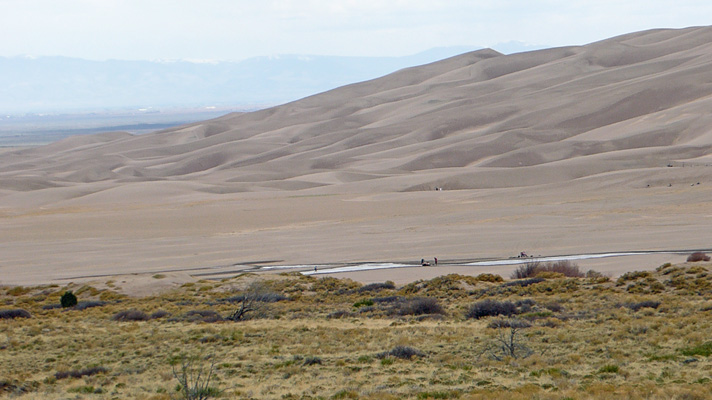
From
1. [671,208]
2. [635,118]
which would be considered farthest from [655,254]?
[635,118]

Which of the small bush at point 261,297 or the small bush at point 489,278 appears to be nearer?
the small bush at point 261,297

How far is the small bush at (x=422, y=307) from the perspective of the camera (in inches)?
727

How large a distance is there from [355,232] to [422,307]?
1886 centimetres

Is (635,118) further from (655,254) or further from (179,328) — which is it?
(179,328)

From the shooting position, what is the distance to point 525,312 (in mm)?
17438

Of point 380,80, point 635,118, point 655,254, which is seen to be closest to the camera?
point 655,254

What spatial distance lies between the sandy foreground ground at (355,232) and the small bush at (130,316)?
5458mm

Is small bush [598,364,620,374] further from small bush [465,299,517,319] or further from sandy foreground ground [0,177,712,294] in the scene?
sandy foreground ground [0,177,712,294]

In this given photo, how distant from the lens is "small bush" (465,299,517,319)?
17453mm

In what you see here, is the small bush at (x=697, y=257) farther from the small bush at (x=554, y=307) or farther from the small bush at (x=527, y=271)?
the small bush at (x=554, y=307)

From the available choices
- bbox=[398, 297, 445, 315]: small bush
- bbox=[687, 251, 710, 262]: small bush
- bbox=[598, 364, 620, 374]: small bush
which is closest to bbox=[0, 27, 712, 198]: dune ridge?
bbox=[687, 251, 710, 262]: small bush

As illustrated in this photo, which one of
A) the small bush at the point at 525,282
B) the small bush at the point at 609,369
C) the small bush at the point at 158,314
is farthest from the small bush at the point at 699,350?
the small bush at the point at 158,314

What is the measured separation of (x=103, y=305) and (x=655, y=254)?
17.8m

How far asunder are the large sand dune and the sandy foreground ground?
18cm
